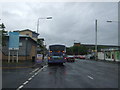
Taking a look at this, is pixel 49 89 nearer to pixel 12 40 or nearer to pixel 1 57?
pixel 12 40

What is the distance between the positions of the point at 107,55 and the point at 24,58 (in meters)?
30.3

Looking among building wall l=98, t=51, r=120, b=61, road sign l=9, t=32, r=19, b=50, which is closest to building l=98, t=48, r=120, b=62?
building wall l=98, t=51, r=120, b=61

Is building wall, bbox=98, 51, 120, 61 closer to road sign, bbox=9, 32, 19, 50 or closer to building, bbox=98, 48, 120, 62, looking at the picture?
building, bbox=98, 48, 120, 62

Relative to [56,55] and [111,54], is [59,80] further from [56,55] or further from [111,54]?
[111,54]

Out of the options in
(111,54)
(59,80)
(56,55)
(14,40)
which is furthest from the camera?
(111,54)

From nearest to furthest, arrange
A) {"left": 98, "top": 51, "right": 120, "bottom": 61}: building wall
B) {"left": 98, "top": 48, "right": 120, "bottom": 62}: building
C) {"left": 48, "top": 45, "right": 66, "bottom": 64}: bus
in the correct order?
{"left": 48, "top": 45, "right": 66, "bottom": 64}: bus < {"left": 98, "top": 48, "right": 120, "bottom": 62}: building < {"left": 98, "top": 51, "right": 120, "bottom": 61}: building wall

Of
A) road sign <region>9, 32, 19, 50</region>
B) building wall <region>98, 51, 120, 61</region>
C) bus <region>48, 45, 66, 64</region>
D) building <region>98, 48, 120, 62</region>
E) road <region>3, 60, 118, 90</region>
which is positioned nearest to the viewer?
road <region>3, 60, 118, 90</region>

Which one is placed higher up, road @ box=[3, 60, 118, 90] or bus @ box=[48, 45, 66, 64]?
bus @ box=[48, 45, 66, 64]

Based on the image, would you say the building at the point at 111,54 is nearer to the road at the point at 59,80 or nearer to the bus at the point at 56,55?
the bus at the point at 56,55

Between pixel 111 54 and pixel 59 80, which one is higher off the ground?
pixel 111 54

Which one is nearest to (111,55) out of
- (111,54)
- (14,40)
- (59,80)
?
(111,54)

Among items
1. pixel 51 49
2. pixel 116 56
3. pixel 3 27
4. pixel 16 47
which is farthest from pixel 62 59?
pixel 116 56

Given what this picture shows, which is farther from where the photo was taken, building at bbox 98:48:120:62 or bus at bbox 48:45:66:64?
building at bbox 98:48:120:62

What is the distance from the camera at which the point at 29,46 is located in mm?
45625
